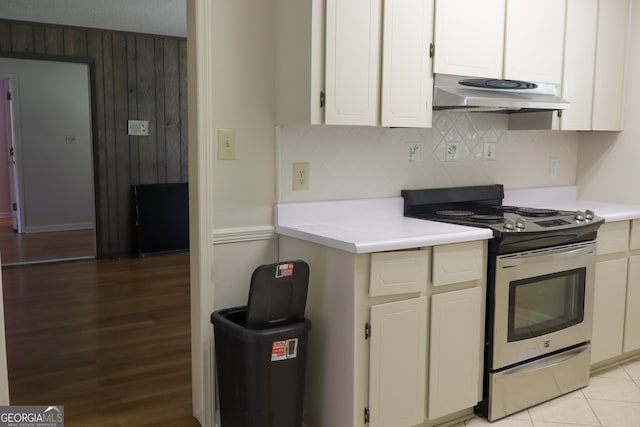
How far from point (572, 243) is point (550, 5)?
4.04ft

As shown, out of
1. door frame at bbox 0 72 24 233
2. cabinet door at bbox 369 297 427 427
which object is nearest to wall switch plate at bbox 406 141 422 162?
cabinet door at bbox 369 297 427 427

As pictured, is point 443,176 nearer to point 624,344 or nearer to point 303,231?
point 303,231

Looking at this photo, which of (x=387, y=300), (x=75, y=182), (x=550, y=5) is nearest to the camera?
(x=387, y=300)

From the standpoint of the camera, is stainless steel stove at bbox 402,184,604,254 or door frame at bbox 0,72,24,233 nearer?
stainless steel stove at bbox 402,184,604,254

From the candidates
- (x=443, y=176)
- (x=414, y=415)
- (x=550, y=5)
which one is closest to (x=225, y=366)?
(x=414, y=415)

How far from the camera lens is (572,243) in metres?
2.81

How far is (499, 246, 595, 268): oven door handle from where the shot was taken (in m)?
2.56

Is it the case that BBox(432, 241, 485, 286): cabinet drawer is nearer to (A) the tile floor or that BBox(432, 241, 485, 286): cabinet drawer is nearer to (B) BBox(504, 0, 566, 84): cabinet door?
(A) the tile floor

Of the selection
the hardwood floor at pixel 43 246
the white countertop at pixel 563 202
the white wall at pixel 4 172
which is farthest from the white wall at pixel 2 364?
the white wall at pixel 4 172

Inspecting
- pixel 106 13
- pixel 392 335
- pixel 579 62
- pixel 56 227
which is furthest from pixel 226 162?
pixel 56 227

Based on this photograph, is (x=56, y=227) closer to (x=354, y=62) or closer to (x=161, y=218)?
(x=161, y=218)

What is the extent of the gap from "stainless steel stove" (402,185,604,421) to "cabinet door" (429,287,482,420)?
81 mm

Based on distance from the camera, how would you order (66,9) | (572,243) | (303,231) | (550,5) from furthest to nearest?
(66,9), (550,5), (572,243), (303,231)

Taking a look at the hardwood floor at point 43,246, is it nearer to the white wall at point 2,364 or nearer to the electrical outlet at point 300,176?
the white wall at point 2,364
